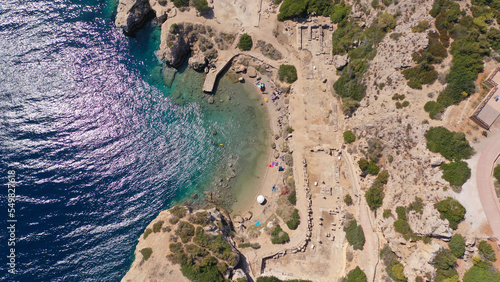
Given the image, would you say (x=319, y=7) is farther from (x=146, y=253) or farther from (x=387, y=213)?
(x=146, y=253)

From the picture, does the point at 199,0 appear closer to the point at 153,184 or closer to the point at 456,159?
the point at 153,184

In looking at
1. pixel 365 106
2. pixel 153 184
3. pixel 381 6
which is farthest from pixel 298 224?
pixel 381 6

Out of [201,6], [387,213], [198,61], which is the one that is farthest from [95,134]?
[387,213]

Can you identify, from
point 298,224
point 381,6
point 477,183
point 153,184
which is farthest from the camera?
point 153,184

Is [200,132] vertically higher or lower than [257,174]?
higher

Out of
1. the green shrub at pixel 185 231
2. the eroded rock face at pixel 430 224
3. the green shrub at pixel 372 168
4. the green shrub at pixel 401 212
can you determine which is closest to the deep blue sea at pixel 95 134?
the green shrub at pixel 185 231

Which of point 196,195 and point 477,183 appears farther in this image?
point 196,195
